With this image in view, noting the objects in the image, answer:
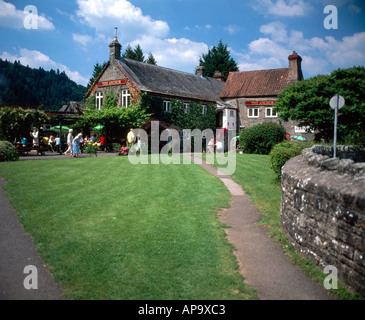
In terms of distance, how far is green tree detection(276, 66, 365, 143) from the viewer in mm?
20480

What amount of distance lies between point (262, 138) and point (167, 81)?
14.2 meters

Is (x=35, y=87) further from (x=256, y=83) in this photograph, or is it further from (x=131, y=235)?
(x=131, y=235)

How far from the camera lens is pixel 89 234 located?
252 inches

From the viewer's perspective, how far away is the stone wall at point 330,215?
13.5 feet

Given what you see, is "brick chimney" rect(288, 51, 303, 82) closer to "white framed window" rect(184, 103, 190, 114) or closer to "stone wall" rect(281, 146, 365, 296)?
"white framed window" rect(184, 103, 190, 114)

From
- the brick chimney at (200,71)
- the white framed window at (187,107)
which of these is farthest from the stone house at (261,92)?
the white framed window at (187,107)

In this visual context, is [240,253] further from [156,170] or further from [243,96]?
[243,96]

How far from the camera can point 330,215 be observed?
471 centimetres

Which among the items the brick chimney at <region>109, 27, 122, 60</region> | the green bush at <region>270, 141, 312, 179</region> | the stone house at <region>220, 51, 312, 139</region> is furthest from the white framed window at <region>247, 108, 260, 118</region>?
the green bush at <region>270, 141, 312, 179</region>

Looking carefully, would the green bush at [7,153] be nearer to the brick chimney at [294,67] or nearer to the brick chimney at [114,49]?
the brick chimney at [114,49]

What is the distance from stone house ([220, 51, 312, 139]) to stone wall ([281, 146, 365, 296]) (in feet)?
106

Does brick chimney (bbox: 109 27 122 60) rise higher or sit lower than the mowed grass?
higher
